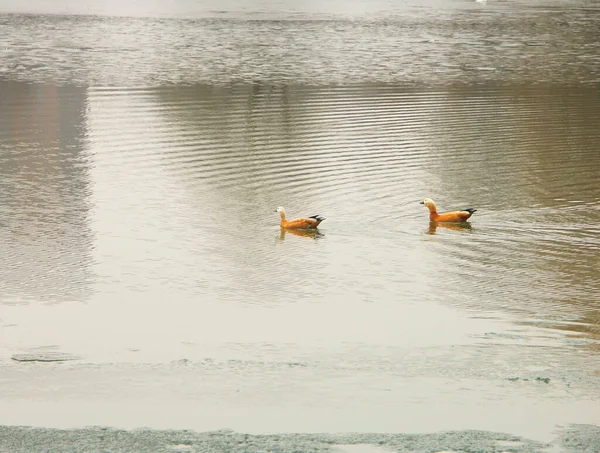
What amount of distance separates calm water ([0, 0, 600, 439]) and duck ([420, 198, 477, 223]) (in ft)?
0.92

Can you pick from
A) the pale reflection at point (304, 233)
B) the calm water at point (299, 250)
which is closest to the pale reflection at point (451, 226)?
the calm water at point (299, 250)

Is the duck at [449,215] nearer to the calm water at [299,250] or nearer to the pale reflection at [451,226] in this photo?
the pale reflection at [451,226]

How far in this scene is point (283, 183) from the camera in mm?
18625

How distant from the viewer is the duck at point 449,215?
15812 millimetres

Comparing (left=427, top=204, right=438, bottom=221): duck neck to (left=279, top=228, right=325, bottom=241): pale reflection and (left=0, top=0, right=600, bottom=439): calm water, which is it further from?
(left=279, top=228, right=325, bottom=241): pale reflection

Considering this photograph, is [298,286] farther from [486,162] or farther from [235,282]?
[486,162]

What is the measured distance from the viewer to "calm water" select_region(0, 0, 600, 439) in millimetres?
9523

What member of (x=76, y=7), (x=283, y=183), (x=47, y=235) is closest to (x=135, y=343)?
(x=47, y=235)

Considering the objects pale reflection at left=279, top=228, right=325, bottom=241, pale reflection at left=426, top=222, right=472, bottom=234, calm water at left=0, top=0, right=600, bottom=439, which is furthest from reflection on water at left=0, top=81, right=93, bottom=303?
pale reflection at left=426, top=222, right=472, bottom=234

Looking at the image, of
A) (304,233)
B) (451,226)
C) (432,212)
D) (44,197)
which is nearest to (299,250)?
(304,233)

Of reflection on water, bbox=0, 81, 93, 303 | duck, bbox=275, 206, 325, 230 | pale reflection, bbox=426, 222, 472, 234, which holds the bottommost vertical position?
reflection on water, bbox=0, 81, 93, 303

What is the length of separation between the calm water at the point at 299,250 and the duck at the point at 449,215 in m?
0.28

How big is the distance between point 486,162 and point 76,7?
138 ft

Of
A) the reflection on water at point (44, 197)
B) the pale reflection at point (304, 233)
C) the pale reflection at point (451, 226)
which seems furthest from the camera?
the pale reflection at point (451, 226)
